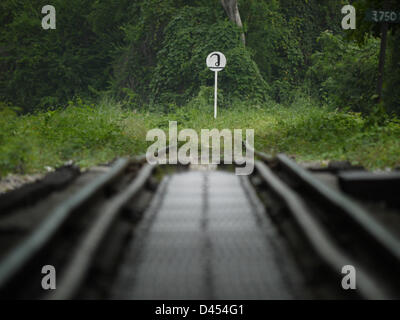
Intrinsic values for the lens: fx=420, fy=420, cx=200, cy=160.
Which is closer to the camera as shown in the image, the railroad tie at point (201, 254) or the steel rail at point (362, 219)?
the steel rail at point (362, 219)

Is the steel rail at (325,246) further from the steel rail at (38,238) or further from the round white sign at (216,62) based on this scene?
the round white sign at (216,62)

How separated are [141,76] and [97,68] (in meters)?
4.91

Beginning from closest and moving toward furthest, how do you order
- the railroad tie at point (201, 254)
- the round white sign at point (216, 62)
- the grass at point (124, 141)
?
the railroad tie at point (201, 254)
the grass at point (124, 141)
the round white sign at point (216, 62)

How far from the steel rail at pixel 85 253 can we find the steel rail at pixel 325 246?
1449mm

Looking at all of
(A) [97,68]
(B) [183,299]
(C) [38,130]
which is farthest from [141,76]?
(B) [183,299]

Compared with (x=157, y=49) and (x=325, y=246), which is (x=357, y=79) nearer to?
(x=325, y=246)

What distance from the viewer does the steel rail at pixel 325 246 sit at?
7.15 ft

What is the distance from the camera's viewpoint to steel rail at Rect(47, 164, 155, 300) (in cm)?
224

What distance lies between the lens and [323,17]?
2936cm

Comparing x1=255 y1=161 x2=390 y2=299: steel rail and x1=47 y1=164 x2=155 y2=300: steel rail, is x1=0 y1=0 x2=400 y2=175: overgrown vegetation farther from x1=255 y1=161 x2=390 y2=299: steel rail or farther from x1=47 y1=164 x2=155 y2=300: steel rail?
x1=47 y1=164 x2=155 y2=300: steel rail

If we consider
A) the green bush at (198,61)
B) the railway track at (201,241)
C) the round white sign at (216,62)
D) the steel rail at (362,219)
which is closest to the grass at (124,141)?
the railway track at (201,241)

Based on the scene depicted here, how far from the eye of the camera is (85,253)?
2645 millimetres

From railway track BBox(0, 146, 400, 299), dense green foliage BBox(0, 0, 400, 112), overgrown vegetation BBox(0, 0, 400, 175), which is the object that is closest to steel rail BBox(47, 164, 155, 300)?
railway track BBox(0, 146, 400, 299)
